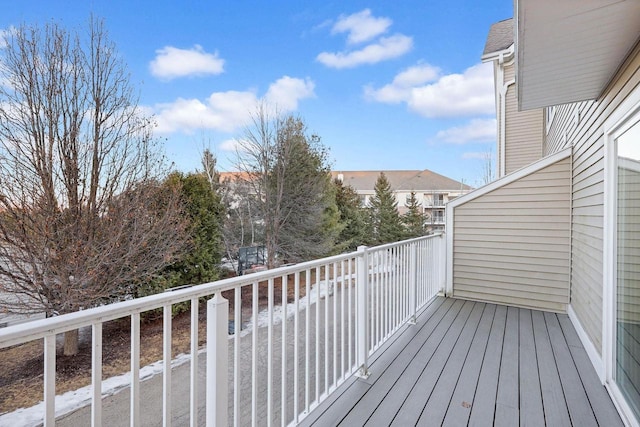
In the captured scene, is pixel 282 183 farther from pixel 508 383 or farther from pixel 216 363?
pixel 216 363

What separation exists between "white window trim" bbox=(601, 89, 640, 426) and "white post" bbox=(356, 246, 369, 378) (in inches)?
65.0

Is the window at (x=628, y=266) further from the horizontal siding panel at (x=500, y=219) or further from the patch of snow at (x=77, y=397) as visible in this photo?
the patch of snow at (x=77, y=397)

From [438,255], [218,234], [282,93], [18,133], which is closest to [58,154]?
[18,133]

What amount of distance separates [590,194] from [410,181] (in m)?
22.8

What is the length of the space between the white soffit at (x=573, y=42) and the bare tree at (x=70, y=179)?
4.91 metres

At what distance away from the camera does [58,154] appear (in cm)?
443

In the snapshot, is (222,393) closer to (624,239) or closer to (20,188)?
(624,239)

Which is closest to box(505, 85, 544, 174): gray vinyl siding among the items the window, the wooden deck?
the wooden deck

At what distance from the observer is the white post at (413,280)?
368 cm

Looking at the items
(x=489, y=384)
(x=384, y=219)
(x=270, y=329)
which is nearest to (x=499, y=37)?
(x=489, y=384)

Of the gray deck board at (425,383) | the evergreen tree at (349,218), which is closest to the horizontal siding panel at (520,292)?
the gray deck board at (425,383)

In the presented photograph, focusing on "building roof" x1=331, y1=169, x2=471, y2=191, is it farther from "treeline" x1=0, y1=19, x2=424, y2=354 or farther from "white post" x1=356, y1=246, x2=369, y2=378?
"white post" x1=356, y1=246, x2=369, y2=378

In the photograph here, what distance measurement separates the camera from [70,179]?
14.8 feet

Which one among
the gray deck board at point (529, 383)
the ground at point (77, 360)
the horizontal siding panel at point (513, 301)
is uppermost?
the horizontal siding panel at point (513, 301)
